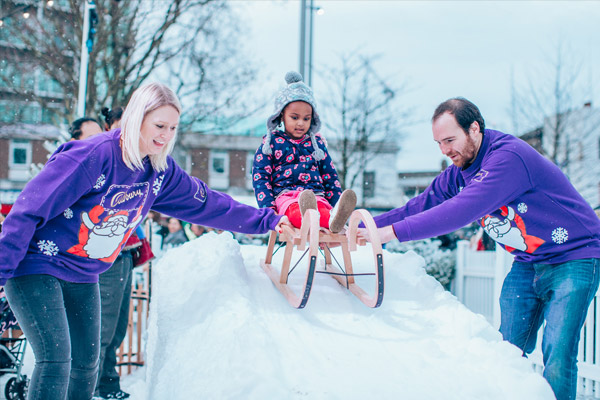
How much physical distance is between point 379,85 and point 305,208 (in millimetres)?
10182

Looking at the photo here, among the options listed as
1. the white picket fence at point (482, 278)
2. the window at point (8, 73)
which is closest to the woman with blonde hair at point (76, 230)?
the white picket fence at point (482, 278)

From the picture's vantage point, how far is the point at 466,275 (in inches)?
324

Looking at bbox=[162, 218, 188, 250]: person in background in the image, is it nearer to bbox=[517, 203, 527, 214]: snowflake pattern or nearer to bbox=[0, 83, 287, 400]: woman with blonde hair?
bbox=[0, 83, 287, 400]: woman with blonde hair

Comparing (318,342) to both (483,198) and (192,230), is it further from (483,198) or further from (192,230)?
(192,230)

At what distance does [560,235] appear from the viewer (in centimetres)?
260

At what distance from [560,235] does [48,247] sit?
103 inches

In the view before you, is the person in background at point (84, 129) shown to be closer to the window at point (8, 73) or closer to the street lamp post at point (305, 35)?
the street lamp post at point (305, 35)

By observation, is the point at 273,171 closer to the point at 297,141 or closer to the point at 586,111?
the point at 297,141

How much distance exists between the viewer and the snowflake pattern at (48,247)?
219cm

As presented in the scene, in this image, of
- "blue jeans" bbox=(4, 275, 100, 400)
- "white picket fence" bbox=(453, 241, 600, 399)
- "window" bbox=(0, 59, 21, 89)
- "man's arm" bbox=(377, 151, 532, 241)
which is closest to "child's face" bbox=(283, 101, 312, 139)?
"man's arm" bbox=(377, 151, 532, 241)

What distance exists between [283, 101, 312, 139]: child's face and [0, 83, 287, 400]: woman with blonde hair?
4.82 feet

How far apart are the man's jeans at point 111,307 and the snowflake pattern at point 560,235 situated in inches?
117

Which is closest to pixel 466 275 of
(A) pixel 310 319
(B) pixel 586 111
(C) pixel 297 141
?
(C) pixel 297 141

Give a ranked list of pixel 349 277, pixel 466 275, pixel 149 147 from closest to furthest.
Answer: pixel 149 147 < pixel 349 277 < pixel 466 275
